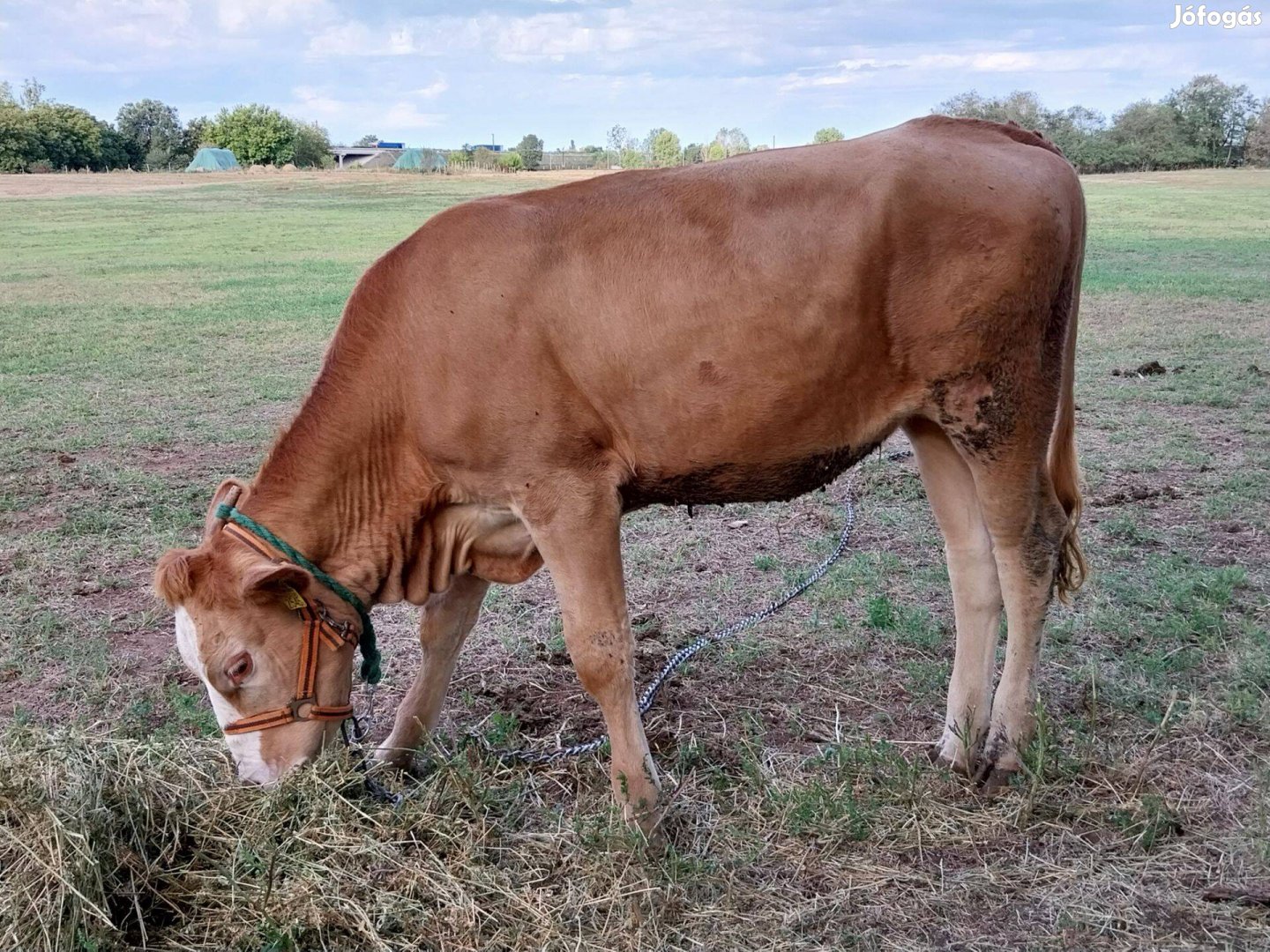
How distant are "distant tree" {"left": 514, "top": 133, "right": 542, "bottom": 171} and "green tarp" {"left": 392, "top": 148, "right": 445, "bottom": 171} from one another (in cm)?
380

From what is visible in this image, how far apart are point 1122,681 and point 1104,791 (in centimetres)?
90

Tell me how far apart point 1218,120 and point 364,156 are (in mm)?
48709

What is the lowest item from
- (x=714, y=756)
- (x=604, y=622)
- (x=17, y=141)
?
(x=714, y=756)

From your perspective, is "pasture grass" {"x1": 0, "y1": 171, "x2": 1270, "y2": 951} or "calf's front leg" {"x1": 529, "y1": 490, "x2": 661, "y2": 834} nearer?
"pasture grass" {"x1": 0, "y1": 171, "x2": 1270, "y2": 951}

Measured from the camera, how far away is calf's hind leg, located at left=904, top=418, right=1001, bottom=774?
407cm

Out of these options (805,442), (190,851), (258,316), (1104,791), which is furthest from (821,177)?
(258,316)

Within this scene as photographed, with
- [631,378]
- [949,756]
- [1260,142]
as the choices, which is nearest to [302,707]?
[631,378]

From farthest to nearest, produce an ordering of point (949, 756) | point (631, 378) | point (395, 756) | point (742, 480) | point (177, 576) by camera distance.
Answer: point (395, 756) → point (949, 756) → point (742, 480) → point (631, 378) → point (177, 576)

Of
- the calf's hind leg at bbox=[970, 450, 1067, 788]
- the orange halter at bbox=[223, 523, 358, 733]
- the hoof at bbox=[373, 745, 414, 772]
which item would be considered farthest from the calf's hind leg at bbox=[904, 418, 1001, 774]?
the orange halter at bbox=[223, 523, 358, 733]

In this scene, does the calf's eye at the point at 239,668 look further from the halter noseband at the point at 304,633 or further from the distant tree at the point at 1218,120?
the distant tree at the point at 1218,120

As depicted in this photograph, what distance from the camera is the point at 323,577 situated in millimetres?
3572

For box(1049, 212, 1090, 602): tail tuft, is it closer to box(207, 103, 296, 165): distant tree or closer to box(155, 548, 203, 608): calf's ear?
box(155, 548, 203, 608): calf's ear

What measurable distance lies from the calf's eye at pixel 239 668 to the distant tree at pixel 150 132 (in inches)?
2537

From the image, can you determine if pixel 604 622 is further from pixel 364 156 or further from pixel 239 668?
pixel 364 156
